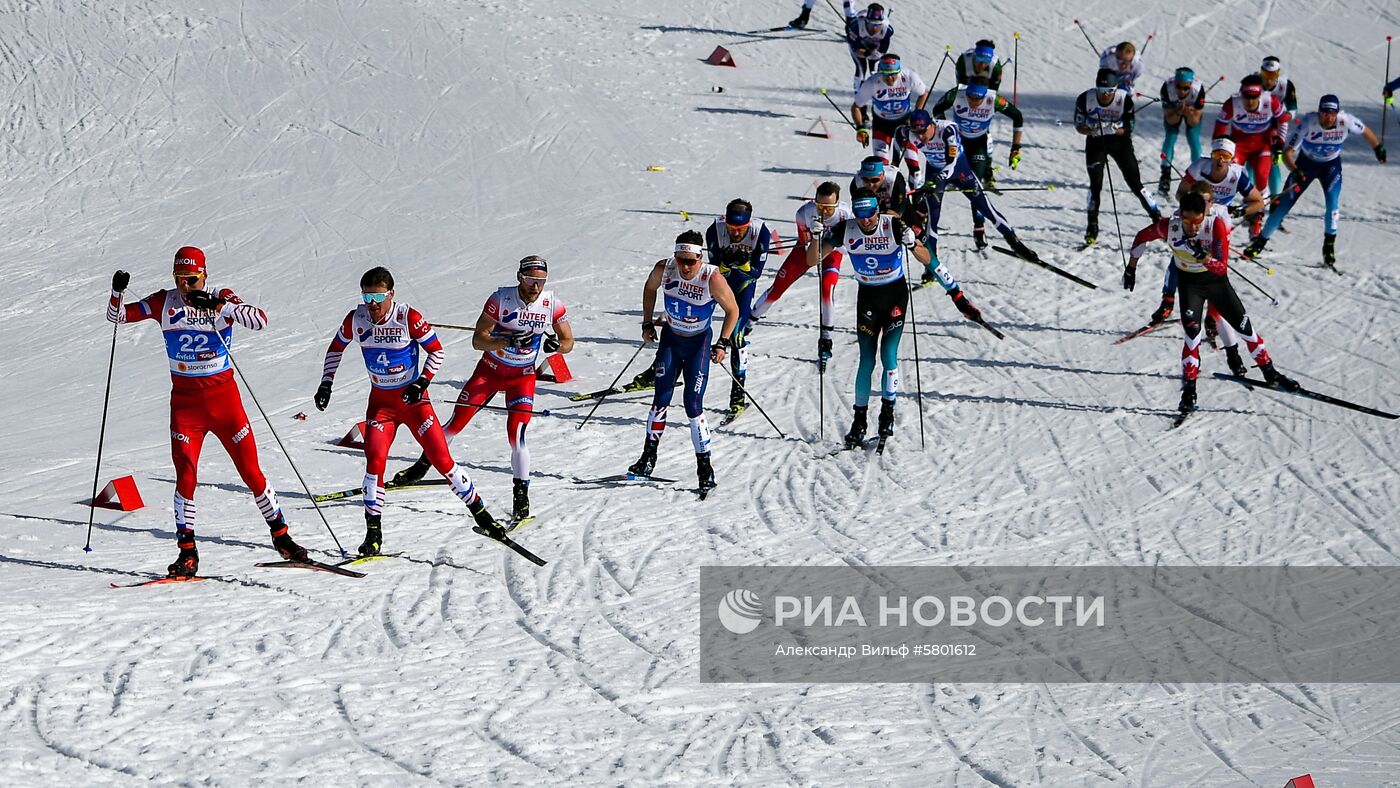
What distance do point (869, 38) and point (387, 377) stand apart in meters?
14.5

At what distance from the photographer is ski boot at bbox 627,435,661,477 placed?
12.4 metres

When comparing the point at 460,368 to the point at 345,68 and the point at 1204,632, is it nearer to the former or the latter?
the point at 1204,632

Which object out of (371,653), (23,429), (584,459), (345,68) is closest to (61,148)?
(345,68)

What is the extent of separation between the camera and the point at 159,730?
27.2ft

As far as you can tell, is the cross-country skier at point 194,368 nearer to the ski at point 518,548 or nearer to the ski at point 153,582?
the ski at point 153,582

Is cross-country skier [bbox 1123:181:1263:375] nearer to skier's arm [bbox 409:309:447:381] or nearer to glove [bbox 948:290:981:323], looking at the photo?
glove [bbox 948:290:981:323]

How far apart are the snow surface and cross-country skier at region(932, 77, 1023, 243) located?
1.16m

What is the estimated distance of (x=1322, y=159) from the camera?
57.2ft

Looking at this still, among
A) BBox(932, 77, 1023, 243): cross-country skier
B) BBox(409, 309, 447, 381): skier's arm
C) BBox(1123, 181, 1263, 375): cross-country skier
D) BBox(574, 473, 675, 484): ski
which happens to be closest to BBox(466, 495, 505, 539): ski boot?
BBox(409, 309, 447, 381): skier's arm

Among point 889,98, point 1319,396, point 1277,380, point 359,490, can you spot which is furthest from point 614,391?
point 1319,396

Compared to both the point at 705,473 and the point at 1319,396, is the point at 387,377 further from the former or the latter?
the point at 1319,396

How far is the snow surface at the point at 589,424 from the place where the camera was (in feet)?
28.0

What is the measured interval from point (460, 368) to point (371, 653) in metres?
6.20

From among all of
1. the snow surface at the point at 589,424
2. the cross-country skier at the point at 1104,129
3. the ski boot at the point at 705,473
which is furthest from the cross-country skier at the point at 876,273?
the cross-country skier at the point at 1104,129
